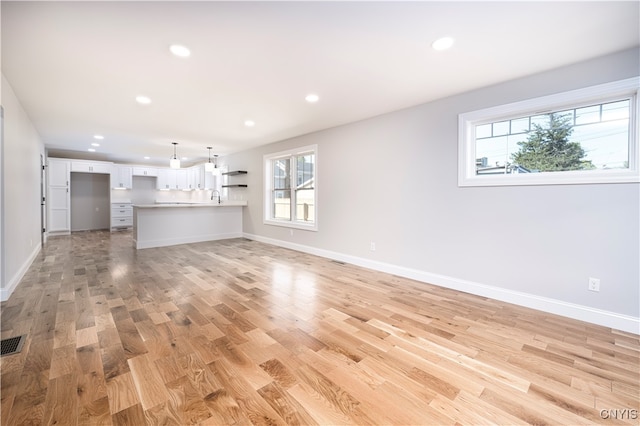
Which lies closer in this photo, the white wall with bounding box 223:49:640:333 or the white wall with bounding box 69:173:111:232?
the white wall with bounding box 223:49:640:333

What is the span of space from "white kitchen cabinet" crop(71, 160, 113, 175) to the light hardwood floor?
635 cm

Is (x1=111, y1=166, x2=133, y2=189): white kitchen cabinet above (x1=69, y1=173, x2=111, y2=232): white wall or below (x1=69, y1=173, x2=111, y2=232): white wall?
above

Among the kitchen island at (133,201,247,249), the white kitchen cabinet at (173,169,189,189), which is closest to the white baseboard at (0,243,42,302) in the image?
the kitchen island at (133,201,247,249)

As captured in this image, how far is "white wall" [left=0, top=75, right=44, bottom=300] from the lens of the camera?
3045 millimetres

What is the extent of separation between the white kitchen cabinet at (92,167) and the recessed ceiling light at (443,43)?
33.1 feet

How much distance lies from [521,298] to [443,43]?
107 inches

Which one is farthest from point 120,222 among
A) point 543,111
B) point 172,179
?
point 543,111

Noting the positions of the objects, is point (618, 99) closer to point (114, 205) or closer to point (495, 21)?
point (495, 21)

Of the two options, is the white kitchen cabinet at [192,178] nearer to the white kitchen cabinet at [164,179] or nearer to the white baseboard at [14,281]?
the white kitchen cabinet at [164,179]

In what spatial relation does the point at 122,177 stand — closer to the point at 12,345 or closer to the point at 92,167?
the point at 92,167

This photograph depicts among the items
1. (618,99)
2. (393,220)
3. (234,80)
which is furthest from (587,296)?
(234,80)

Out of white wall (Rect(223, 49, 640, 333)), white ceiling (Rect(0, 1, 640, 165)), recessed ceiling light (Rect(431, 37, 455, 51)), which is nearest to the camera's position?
white ceiling (Rect(0, 1, 640, 165))

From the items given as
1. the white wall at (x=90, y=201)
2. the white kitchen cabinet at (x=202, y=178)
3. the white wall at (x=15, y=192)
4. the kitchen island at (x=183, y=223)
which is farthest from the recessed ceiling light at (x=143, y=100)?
the white wall at (x=90, y=201)

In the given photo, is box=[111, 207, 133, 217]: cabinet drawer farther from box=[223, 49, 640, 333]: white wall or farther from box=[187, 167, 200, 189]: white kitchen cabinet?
box=[223, 49, 640, 333]: white wall
